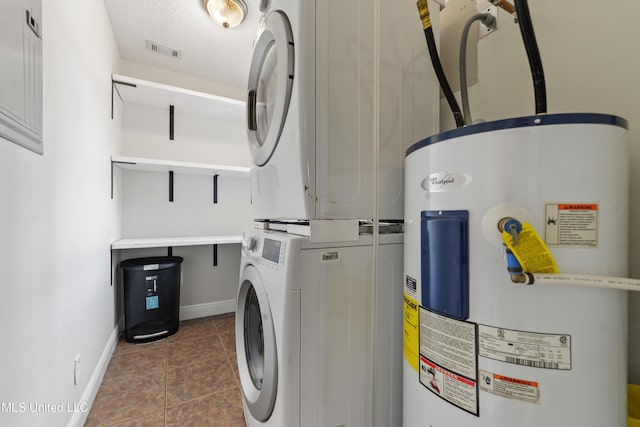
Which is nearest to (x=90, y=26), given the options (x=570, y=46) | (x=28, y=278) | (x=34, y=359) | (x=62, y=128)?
(x=62, y=128)

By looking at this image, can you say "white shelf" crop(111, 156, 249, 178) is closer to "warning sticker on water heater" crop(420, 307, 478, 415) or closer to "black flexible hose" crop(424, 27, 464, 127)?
"black flexible hose" crop(424, 27, 464, 127)

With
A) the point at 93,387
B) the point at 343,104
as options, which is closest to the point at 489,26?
the point at 343,104

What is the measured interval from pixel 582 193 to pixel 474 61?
773 millimetres

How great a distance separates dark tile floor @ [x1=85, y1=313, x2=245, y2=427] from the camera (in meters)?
1.28

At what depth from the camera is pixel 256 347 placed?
3.70 feet

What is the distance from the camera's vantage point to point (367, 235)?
80cm

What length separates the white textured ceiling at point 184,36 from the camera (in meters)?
1.72

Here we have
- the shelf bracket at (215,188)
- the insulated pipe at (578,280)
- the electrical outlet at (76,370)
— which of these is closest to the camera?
the insulated pipe at (578,280)

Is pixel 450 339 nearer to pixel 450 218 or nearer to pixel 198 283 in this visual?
pixel 450 218

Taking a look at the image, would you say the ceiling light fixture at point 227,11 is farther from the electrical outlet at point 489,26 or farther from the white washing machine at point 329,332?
the white washing machine at point 329,332

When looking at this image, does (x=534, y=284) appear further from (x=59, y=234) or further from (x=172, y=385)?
(x=172, y=385)

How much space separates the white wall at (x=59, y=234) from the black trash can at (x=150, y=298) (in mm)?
234

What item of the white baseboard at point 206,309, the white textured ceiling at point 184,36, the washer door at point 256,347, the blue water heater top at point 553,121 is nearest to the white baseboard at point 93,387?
the white baseboard at point 206,309

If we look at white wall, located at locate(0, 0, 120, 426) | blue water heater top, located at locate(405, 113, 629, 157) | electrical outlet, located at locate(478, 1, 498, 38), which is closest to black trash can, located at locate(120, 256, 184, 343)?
white wall, located at locate(0, 0, 120, 426)
